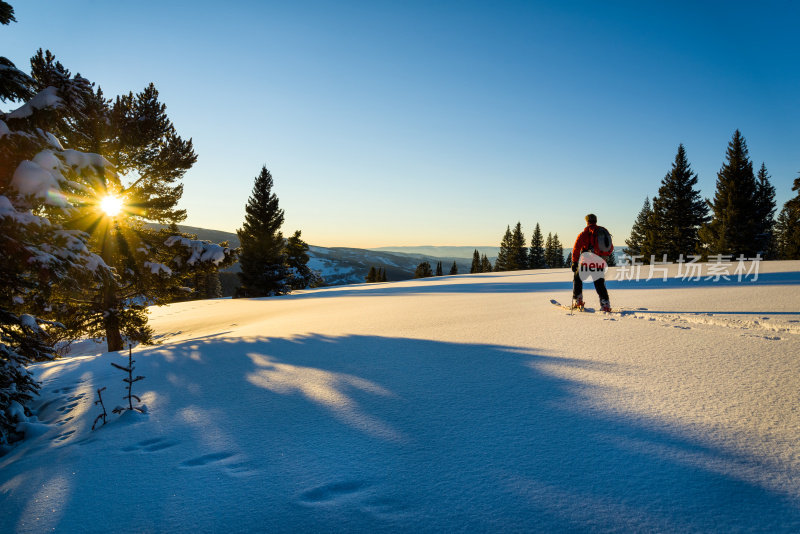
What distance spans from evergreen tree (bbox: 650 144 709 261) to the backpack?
33898 mm

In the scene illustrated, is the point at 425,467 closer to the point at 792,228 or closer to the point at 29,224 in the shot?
the point at 29,224

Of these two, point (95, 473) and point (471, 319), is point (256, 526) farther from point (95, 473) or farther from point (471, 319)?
point (471, 319)

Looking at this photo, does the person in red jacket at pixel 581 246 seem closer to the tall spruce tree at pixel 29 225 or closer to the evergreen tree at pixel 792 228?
the tall spruce tree at pixel 29 225

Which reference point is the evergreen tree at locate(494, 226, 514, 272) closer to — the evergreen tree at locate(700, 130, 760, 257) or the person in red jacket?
the evergreen tree at locate(700, 130, 760, 257)

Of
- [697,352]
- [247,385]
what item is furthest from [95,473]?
[697,352]

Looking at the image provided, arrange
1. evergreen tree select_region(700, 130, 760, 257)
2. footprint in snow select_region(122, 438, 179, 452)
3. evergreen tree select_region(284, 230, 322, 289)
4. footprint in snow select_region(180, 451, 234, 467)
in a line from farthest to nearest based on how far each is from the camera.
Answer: evergreen tree select_region(284, 230, 322, 289), evergreen tree select_region(700, 130, 760, 257), footprint in snow select_region(122, 438, 179, 452), footprint in snow select_region(180, 451, 234, 467)

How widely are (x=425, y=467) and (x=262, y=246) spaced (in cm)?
2708

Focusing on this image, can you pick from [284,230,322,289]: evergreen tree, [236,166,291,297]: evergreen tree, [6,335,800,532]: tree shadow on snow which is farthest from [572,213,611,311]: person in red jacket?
[284,230,322,289]: evergreen tree

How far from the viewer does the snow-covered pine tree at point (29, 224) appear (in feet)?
11.3

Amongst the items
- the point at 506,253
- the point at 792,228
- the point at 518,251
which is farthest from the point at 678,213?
the point at 506,253

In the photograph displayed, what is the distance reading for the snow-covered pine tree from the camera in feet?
11.3

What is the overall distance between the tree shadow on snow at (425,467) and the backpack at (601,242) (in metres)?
4.44

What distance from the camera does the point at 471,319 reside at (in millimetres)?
6734

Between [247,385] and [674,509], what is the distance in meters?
3.65
